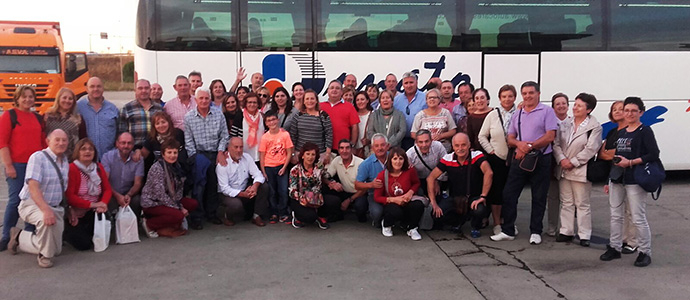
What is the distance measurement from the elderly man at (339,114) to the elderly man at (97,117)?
2575 millimetres

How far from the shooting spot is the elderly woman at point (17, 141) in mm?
5832

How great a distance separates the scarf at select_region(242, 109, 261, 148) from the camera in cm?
729

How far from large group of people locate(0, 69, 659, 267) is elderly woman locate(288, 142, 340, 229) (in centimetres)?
2

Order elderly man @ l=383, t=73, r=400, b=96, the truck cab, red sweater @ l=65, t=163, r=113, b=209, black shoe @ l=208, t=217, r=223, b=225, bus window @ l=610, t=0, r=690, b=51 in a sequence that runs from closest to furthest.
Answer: red sweater @ l=65, t=163, r=113, b=209 < black shoe @ l=208, t=217, r=223, b=225 < elderly man @ l=383, t=73, r=400, b=96 < bus window @ l=610, t=0, r=690, b=51 < the truck cab

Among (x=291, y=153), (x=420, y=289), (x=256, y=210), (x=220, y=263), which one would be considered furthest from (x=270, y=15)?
(x=420, y=289)

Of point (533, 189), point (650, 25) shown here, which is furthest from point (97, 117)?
point (650, 25)

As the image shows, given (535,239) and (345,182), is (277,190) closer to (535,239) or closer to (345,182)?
(345,182)

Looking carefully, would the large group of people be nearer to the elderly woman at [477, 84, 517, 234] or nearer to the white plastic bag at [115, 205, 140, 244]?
the elderly woman at [477, 84, 517, 234]

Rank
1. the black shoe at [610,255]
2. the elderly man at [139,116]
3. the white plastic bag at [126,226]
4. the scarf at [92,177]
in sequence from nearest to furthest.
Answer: the black shoe at [610,255], the scarf at [92,177], the white plastic bag at [126,226], the elderly man at [139,116]

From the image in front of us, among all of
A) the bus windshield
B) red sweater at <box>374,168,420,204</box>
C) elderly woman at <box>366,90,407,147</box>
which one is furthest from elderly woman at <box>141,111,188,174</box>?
the bus windshield

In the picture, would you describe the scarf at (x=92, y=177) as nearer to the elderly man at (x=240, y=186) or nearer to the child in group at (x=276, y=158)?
the elderly man at (x=240, y=186)

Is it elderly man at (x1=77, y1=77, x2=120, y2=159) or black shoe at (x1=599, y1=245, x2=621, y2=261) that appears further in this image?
elderly man at (x1=77, y1=77, x2=120, y2=159)

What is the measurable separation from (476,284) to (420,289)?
0.50m

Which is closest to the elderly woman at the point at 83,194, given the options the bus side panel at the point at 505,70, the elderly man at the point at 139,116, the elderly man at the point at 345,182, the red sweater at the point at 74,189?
the red sweater at the point at 74,189
